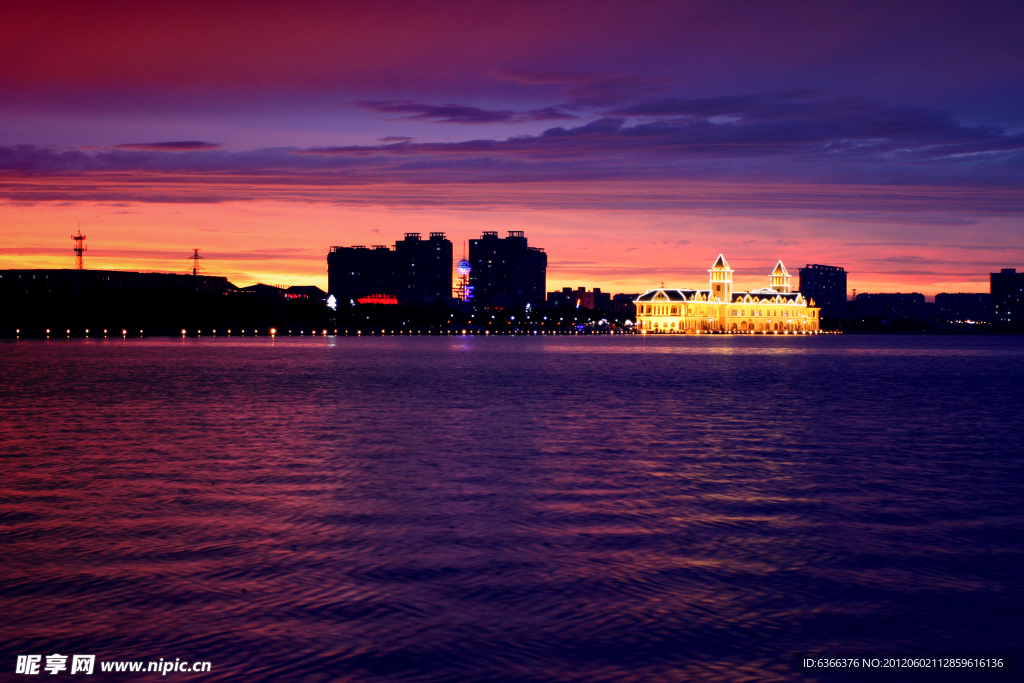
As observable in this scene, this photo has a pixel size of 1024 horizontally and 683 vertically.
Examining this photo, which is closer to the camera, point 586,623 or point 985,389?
point 586,623

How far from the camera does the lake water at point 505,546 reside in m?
9.39

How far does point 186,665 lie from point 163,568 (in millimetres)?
3705

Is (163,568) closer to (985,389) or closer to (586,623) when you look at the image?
(586,623)

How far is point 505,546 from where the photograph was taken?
13578 mm

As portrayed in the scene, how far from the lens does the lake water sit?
9391 millimetres

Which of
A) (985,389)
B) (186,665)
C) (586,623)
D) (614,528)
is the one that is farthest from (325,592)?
(985,389)

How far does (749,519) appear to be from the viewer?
51.3 ft
